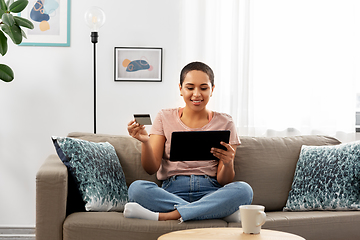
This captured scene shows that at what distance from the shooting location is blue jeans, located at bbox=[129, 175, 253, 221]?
179 cm

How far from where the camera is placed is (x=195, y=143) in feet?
6.19

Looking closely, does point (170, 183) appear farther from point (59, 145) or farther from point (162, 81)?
point (162, 81)

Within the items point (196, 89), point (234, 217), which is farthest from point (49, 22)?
point (234, 217)

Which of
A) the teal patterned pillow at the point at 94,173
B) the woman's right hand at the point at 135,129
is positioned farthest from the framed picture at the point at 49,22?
the woman's right hand at the point at 135,129

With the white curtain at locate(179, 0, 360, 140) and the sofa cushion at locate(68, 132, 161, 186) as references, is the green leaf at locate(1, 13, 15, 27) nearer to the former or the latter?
the sofa cushion at locate(68, 132, 161, 186)

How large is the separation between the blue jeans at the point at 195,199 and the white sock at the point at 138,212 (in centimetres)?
6

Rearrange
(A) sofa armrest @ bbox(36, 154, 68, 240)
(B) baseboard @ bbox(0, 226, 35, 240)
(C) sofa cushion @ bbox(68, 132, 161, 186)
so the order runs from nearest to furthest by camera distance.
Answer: (A) sofa armrest @ bbox(36, 154, 68, 240) → (C) sofa cushion @ bbox(68, 132, 161, 186) → (B) baseboard @ bbox(0, 226, 35, 240)

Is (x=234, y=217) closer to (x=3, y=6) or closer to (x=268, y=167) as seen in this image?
(x=268, y=167)

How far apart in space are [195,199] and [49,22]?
5.77 feet

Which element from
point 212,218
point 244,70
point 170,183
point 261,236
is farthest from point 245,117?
point 261,236

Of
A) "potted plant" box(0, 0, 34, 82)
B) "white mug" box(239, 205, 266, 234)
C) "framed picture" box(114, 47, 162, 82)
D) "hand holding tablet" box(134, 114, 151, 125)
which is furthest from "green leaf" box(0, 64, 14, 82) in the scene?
"white mug" box(239, 205, 266, 234)

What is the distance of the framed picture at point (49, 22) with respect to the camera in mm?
2908

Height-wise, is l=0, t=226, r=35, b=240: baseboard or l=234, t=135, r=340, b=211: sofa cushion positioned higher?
l=234, t=135, r=340, b=211: sofa cushion

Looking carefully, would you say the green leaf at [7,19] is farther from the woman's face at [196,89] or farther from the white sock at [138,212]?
the white sock at [138,212]
